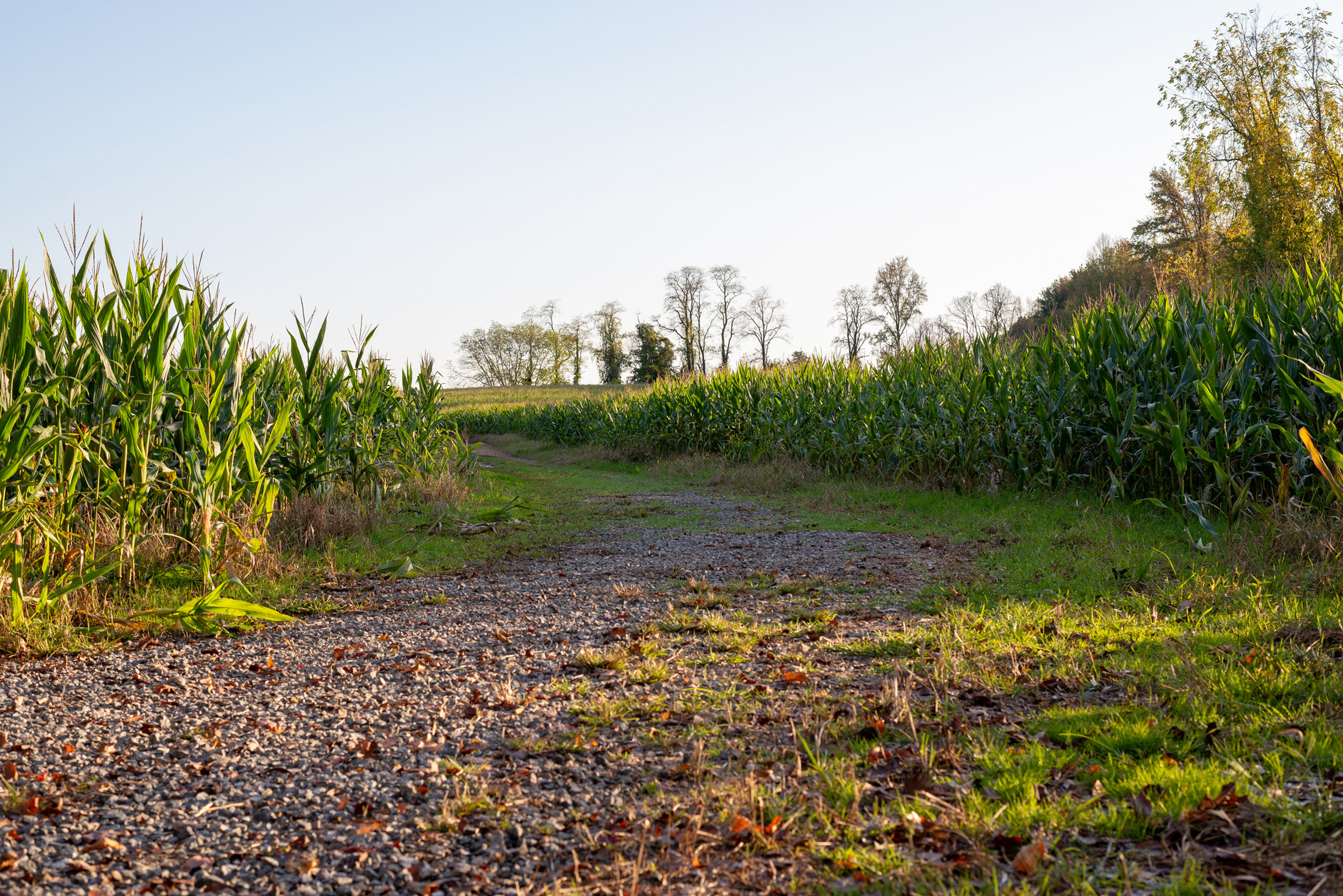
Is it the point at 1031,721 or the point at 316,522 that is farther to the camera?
the point at 316,522

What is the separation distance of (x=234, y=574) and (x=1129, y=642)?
6.70m

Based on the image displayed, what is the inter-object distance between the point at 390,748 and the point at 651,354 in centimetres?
5800

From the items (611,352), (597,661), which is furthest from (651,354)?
(597,661)

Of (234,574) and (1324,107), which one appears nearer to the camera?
(234,574)

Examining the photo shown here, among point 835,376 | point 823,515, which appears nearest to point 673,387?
point 835,376

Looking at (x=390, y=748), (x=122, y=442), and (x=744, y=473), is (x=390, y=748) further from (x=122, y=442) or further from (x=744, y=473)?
(x=744, y=473)

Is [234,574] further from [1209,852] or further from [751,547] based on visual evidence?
[1209,852]

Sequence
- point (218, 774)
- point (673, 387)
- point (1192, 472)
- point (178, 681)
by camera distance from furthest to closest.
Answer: point (673, 387), point (1192, 472), point (178, 681), point (218, 774)

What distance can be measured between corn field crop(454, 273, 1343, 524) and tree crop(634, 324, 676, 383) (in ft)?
147

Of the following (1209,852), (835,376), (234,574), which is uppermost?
(835,376)

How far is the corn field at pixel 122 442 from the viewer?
489cm

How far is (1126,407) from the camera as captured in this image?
Answer: 9.05 meters

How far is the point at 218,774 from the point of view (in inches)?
127

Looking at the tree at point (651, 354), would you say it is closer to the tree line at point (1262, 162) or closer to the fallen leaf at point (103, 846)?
the tree line at point (1262, 162)
